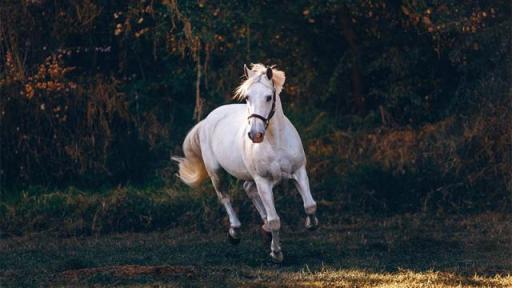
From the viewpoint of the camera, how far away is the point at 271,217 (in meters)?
8.66

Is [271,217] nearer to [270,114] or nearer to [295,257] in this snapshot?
[295,257]

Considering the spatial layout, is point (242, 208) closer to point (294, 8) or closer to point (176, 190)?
point (176, 190)

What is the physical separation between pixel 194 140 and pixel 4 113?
3913mm

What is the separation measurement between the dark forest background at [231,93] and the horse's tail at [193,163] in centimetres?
79

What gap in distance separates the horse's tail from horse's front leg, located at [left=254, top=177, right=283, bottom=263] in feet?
6.73

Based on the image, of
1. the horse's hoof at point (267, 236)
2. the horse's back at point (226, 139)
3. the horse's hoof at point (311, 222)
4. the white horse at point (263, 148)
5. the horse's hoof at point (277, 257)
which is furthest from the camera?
the horse's back at point (226, 139)

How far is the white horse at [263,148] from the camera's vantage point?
8.31m

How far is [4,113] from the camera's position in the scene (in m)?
13.5

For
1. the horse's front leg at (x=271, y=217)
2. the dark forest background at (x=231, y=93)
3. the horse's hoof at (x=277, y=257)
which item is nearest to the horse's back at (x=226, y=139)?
the horse's front leg at (x=271, y=217)

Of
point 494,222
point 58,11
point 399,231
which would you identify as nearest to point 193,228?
point 399,231

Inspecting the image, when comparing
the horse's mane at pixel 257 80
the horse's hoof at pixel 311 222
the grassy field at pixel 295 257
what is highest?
the horse's mane at pixel 257 80

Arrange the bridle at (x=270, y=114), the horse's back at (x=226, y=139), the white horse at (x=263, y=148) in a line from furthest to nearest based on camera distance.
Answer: the horse's back at (x=226, y=139)
the white horse at (x=263, y=148)
the bridle at (x=270, y=114)

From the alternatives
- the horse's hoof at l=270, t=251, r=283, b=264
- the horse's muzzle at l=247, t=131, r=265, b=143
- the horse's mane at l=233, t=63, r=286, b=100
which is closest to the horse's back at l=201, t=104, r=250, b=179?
the horse's mane at l=233, t=63, r=286, b=100

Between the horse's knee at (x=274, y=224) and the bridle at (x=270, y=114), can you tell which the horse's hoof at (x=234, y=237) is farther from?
the bridle at (x=270, y=114)
